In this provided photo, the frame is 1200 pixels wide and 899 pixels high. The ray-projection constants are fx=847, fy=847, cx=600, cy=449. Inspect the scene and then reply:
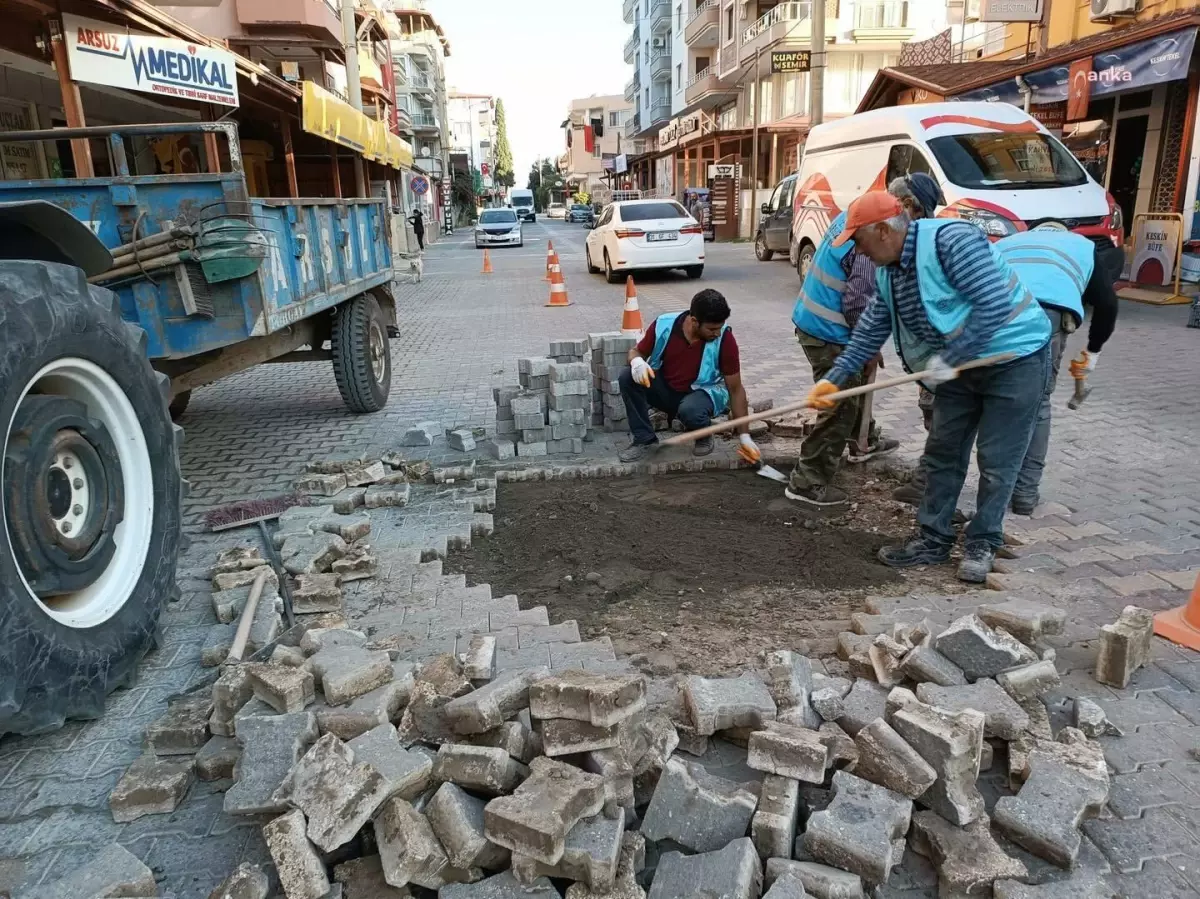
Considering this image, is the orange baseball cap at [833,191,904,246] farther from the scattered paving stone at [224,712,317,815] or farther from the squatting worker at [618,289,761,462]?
the scattered paving stone at [224,712,317,815]

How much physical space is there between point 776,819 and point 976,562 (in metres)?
2.16

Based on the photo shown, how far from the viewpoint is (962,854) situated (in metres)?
2.17

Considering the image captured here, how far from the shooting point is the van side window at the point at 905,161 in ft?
35.6

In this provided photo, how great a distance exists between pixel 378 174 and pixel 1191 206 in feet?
75.7

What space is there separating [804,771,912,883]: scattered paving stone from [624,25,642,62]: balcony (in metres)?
72.3

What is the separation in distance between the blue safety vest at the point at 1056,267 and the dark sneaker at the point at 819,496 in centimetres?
151

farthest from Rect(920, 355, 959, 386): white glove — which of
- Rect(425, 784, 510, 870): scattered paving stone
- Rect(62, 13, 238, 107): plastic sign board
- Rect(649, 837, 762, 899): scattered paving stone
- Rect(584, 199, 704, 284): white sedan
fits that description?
Rect(584, 199, 704, 284): white sedan

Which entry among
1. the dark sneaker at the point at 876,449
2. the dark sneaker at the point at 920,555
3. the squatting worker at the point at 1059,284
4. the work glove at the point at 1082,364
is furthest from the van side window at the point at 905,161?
the dark sneaker at the point at 920,555

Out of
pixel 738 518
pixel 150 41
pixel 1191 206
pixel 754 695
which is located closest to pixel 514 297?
pixel 150 41

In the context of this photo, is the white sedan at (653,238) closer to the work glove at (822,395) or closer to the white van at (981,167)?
the white van at (981,167)

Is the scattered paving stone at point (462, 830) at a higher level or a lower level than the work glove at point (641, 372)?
lower

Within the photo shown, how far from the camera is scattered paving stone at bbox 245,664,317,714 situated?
8.54ft

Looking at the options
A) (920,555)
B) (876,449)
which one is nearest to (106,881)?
(920,555)

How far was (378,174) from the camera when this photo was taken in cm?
2805
